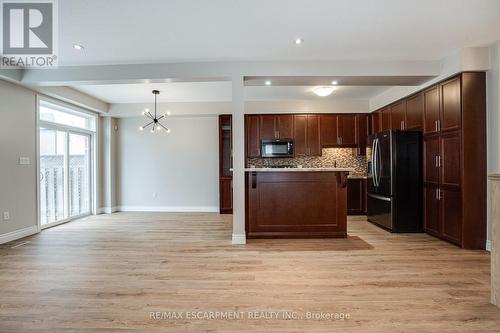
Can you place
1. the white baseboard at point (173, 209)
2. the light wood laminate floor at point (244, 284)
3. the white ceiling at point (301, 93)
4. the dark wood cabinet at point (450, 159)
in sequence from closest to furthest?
the light wood laminate floor at point (244, 284) → the dark wood cabinet at point (450, 159) → the white ceiling at point (301, 93) → the white baseboard at point (173, 209)

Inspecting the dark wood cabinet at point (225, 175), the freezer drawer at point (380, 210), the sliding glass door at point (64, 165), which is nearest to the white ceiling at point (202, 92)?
the dark wood cabinet at point (225, 175)

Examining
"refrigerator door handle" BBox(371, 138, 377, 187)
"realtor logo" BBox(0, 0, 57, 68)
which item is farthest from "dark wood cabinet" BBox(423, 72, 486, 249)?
"realtor logo" BBox(0, 0, 57, 68)

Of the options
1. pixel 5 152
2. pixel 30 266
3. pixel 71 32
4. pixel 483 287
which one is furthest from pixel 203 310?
pixel 5 152

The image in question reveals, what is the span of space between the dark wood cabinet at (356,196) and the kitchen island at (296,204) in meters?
2.20

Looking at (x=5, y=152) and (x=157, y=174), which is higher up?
(x=5, y=152)

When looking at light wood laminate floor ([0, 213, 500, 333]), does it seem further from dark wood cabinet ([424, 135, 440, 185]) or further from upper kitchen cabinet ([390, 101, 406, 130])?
upper kitchen cabinet ([390, 101, 406, 130])

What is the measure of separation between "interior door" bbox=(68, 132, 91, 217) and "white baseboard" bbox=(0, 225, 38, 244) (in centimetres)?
117

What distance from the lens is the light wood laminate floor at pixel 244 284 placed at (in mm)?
1896

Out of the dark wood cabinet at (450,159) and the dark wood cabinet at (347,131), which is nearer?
the dark wood cabinet at (450,159)

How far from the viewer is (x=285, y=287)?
242 centimetres

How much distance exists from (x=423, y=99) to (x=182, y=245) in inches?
176

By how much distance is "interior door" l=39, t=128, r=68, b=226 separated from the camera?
16.1 feet

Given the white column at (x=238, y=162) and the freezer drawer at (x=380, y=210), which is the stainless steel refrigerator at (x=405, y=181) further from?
the white column at (x=238, y=162)

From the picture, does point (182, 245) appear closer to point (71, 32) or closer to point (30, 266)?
point (30, 266)
